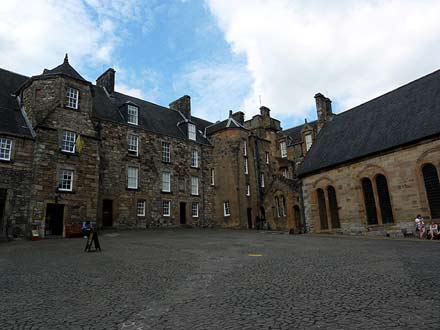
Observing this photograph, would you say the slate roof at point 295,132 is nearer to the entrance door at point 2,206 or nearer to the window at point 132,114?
the window at point 132,114

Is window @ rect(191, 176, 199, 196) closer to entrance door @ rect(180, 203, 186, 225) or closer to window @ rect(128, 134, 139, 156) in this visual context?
entrance door @ rect(180, 203, 186, 225)

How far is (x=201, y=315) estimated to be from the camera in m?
5.44

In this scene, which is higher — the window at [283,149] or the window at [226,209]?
the window at [283,149]

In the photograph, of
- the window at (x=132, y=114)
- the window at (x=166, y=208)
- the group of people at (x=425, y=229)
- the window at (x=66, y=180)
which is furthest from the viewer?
the window at (x=166, y=208)

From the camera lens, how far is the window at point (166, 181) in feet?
97.6

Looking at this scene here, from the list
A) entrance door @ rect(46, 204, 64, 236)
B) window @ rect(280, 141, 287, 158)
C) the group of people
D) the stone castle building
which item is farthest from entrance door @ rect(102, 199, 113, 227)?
window @ rect(280, 141, 287, 158)

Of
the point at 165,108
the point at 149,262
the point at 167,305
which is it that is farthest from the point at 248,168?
the point at 167,305

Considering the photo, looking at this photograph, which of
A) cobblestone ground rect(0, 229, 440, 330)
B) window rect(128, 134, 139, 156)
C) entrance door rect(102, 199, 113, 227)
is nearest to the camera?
cobblestone ground rect(0, 229, 440, 330)

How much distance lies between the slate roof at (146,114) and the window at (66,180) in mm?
6034

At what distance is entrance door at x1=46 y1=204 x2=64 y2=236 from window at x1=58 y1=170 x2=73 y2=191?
121 cm

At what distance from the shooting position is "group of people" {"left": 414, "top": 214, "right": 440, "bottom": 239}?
17.4 m

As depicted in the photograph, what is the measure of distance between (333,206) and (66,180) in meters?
18.9

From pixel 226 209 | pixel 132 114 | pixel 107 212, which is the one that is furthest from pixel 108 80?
pixel 226 209

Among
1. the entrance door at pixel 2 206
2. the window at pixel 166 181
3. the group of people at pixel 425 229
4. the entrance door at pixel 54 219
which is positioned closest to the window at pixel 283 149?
the window at pixel 166 181
